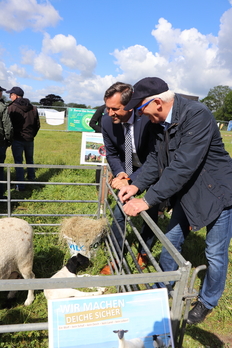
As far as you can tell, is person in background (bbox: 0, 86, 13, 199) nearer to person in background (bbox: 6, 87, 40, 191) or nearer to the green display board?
person in background (bbox: 6, 87, 40, 191)

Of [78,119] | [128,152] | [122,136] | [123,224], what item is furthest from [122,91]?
[78,119]

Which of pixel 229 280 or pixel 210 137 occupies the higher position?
pixel 210 137

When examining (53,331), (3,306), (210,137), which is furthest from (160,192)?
(3,306)

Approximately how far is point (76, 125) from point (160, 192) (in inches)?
679

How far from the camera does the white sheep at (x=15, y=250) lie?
240 cm

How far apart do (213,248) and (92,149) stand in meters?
4.19

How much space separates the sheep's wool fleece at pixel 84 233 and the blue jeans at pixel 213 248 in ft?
3.63

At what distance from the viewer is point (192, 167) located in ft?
6.03

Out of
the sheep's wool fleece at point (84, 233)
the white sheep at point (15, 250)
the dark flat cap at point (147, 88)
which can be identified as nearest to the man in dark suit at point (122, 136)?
the sheep's wool fleece at point (84, 233)

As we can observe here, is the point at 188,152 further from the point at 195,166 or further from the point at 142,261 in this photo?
the point at 142,261

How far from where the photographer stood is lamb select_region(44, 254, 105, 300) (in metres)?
2.71

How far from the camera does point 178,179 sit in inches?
73.2

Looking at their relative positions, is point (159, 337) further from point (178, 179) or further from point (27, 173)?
point (27, 173)

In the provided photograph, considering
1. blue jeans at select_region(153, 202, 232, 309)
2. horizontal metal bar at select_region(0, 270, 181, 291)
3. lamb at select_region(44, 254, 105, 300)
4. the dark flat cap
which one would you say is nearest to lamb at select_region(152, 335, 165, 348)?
horizontal metal bar at select_region(0, 270, 181, 291)
